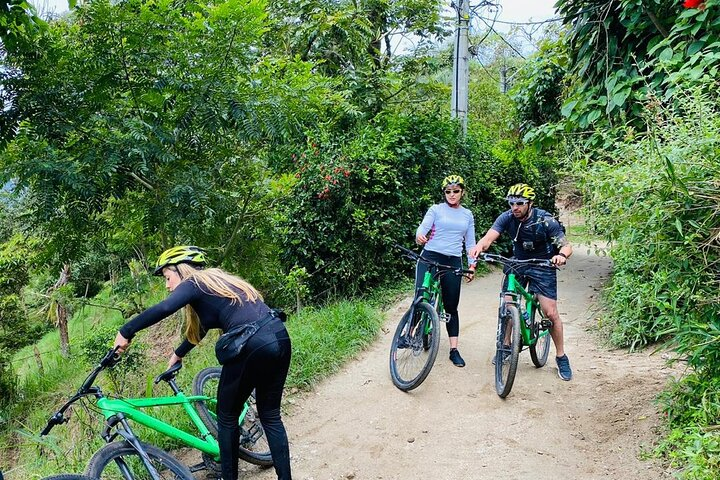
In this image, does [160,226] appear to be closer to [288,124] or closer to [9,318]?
[288,124]

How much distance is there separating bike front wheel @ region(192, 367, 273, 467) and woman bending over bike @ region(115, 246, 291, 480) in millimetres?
413

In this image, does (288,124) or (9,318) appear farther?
(9,318)

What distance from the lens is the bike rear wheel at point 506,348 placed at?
468 centimetres

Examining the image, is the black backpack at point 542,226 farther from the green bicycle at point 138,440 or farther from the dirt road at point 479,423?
the green bicycle at point 138,440

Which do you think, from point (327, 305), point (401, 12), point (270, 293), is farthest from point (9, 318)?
point (401, 12)

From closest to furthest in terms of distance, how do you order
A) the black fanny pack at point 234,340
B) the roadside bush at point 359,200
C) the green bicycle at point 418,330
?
the black fanny pack at point 234,340
the green bicycle at point 418,330
the roadside bush at point 359,200

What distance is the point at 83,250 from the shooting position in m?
5.16

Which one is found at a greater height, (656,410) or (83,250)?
(83,250)

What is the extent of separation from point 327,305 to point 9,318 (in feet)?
21.2

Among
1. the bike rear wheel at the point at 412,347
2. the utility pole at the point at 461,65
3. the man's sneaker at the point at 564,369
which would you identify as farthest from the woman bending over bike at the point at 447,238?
the utility pole at the point at 461,65

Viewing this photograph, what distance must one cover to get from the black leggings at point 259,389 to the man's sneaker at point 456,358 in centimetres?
272

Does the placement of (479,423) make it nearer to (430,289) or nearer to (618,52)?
(430,289)

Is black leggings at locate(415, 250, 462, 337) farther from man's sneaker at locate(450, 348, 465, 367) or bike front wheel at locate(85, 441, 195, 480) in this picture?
bike front wheel at locate(85, 441, 195, 480)

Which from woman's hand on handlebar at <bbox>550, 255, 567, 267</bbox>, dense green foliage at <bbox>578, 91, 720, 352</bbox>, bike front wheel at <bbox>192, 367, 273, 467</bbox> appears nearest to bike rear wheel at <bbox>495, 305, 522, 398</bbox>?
woman's hand on handlebar at <bbox>550, 255, 567, 267</bbox>
